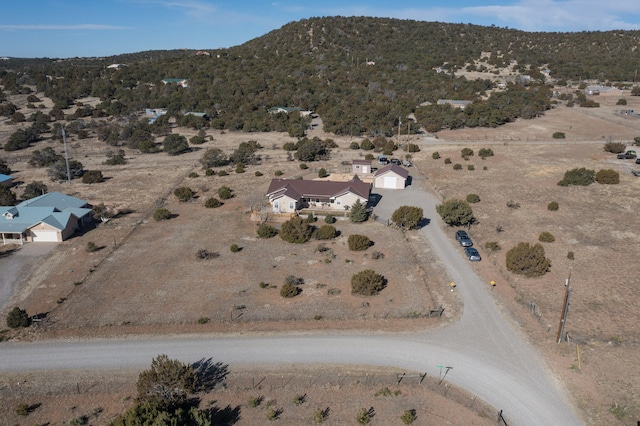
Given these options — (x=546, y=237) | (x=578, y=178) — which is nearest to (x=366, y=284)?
(x=546, y=237)

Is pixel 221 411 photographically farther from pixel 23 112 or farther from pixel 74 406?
pixel 23 112

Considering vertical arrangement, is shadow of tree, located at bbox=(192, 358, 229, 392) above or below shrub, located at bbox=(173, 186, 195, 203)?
below

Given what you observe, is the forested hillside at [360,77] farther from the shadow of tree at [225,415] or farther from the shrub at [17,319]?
the shadow of tree at [225,415]

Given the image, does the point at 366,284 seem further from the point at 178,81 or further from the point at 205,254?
the point at 178,81

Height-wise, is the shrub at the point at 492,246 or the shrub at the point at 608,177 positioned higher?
the shrub at the point at 608,177

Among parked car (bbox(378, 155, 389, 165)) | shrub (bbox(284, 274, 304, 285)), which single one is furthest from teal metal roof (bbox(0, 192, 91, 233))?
parked car (bbox(378, 155, 389, 165))

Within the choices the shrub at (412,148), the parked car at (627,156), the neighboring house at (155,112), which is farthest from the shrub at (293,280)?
the neighboring house at (155,112)

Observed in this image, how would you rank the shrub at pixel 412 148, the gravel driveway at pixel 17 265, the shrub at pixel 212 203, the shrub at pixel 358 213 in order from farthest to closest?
the shrub at pixel 412 148 → the shrub at pixel 212 203 → the shrub at pixel 358 213 → the gravel driveway at pixel 17 265

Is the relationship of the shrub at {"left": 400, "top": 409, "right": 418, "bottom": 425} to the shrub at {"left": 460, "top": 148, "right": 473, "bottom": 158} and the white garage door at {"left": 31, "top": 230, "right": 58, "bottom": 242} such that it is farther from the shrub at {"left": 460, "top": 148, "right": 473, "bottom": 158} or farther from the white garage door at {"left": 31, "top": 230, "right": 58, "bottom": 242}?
the shrub at {"left": 460, "top": 148, "right": 473, "bottom": 158}
